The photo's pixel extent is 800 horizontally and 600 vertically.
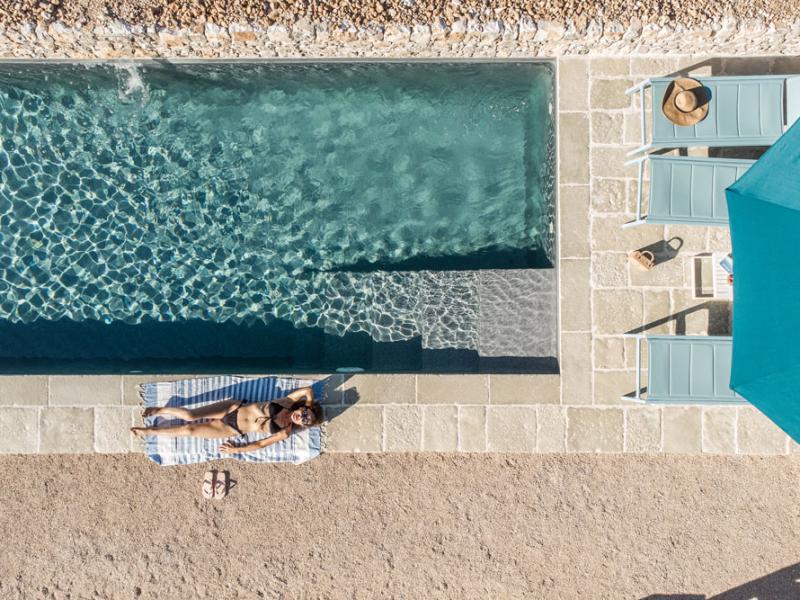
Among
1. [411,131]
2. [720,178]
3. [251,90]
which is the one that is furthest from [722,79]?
[251,90]

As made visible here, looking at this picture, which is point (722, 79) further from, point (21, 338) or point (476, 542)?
point (21, 338)

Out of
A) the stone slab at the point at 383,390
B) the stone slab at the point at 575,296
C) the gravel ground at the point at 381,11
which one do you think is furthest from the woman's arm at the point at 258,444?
the gravel ground at the point at 381,11

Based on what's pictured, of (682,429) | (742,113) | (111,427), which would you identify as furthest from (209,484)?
(742,113)

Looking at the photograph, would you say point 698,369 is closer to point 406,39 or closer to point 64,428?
point 406,39

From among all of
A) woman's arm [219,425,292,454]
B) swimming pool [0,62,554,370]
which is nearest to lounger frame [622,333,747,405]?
swimming pool [0,62,554,370]

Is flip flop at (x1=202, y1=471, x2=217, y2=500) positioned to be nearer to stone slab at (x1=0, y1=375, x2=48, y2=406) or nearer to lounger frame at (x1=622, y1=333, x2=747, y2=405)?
stone slab at (x1=0, y1=375, x2=48, y2=406)
